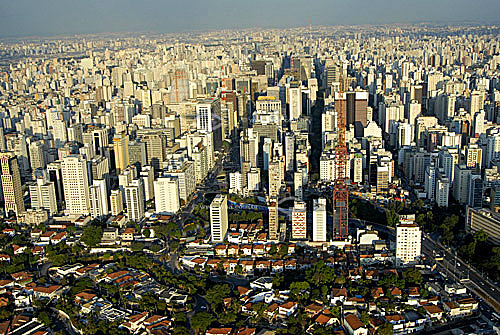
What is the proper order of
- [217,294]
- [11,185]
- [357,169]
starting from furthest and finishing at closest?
[357,169], [11,185], [217,294]

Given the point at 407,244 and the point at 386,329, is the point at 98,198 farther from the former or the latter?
the point at 386,329

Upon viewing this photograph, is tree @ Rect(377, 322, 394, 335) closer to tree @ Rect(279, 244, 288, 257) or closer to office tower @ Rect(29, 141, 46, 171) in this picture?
tree @ Rect(279, 244, 288, 257)

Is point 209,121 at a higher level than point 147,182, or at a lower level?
higher

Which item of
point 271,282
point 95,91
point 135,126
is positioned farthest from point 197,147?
point 95,91

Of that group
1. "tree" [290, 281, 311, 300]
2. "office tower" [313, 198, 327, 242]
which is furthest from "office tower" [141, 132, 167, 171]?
"tree" [290, 281, 311, 300]

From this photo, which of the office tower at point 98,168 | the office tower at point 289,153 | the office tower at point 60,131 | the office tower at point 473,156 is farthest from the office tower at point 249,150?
the office tower at point 60,131

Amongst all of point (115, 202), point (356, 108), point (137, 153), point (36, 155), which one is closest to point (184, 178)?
point (115, 202)

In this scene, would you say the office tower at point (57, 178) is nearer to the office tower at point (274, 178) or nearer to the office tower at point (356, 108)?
the office tower at point (274, 178)
